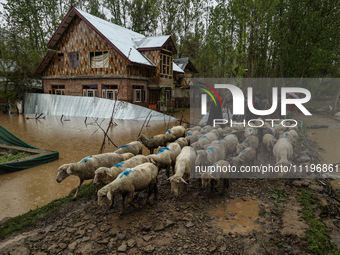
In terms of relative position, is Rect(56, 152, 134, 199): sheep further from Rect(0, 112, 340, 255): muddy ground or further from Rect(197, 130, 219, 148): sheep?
Rect(197, 130, 219, 148): sheep

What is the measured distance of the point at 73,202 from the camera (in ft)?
20.8

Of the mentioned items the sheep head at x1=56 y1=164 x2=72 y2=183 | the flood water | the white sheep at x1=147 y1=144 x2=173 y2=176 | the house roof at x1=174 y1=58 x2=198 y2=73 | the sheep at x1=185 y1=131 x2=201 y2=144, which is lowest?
the flood water

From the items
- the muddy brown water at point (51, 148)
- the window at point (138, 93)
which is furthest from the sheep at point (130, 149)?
the window at point (138, 93)

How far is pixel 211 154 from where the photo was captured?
24.7 ft

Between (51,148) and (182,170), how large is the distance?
348 inches

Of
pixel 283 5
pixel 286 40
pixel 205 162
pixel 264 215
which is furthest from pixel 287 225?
pixel 283 5

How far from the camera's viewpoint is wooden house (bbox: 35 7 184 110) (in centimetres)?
2148

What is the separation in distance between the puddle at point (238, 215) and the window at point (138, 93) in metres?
17.6

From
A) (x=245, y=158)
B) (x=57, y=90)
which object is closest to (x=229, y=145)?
(x=245, y=158)

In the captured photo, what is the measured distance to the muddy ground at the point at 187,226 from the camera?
4484mm

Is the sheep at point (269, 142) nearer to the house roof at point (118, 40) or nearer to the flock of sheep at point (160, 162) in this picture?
the flock of sheep at point (160, 162)

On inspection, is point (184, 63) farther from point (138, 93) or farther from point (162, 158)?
point (162, 158)

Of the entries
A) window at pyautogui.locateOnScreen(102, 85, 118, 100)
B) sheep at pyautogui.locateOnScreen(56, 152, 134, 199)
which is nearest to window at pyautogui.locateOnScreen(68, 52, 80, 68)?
window at pyautogui.locateOnScreen(102, 85, 118, 100)

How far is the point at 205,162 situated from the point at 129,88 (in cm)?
1562
